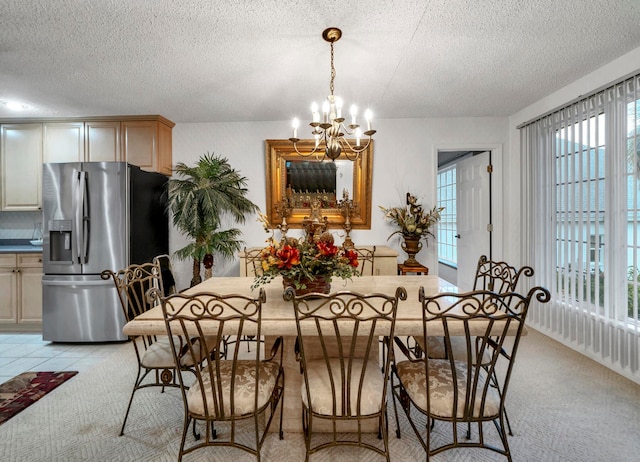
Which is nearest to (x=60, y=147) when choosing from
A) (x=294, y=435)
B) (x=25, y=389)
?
(x=25, y=389)

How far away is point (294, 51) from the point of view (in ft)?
7.48

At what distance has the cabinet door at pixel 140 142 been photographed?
3.63 m

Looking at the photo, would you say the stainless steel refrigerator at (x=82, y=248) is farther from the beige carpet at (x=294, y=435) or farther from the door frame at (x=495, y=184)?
the door frame at (x=495, y=184)

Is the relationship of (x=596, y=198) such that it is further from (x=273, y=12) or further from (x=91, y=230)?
(x=91, y=230)

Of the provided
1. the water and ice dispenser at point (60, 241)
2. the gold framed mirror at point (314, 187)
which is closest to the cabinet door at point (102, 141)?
the water and ice dispenser at point (60, 241)

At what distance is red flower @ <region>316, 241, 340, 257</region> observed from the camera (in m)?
1.59

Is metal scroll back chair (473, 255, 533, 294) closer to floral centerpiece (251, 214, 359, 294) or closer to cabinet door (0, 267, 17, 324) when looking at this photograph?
floral centerpiece (251, 214, 359, 294)

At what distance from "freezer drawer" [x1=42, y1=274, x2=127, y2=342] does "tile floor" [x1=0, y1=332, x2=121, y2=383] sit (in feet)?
0.30

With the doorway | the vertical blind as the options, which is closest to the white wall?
the doorway

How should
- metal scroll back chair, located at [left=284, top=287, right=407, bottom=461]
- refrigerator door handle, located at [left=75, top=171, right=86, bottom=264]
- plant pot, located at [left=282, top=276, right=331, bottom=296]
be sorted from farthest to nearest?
refrigerator door handle, located at [left=75, top=171, right=86, bottom=264] → plant pot, located at [left=282, top=276, right=331, bottom=296] → metal scroll back chair, located at [left=284, top=287, right=407, bottom=461]

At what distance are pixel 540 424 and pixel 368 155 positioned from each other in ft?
9.80

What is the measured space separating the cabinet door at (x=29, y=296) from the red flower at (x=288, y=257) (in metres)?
3.43

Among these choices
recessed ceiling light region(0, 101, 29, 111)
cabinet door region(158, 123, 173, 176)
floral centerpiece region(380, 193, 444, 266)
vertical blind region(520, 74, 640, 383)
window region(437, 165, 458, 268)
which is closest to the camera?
vertical blind region(520, 74, 640, 383)

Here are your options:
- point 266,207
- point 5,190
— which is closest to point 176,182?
point 266,207
